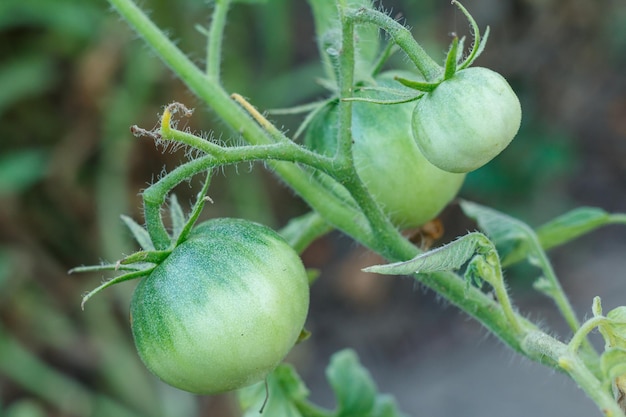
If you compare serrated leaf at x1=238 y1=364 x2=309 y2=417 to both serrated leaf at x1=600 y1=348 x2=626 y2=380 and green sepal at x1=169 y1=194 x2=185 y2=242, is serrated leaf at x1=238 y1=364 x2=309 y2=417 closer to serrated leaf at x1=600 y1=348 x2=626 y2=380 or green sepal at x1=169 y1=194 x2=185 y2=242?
green sepal at x1=169 y1=194 x2=185 y2=242

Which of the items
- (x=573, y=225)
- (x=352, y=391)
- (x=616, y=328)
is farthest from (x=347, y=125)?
(x=352, y=391)

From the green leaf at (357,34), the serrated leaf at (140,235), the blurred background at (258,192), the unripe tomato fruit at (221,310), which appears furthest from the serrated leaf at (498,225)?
the blurred background at (258,192)

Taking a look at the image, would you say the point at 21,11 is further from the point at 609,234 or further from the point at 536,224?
the point at 609,234

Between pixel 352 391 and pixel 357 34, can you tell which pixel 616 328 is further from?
pixel 352 391

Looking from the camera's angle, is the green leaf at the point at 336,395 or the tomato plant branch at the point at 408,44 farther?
the green leaf at the point at 336,395

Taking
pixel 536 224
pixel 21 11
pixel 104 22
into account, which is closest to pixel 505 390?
pixel 536 224

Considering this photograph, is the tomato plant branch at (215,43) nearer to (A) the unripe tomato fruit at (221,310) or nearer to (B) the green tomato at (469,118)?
(A) the unripe tomato fruit at (221,310)
